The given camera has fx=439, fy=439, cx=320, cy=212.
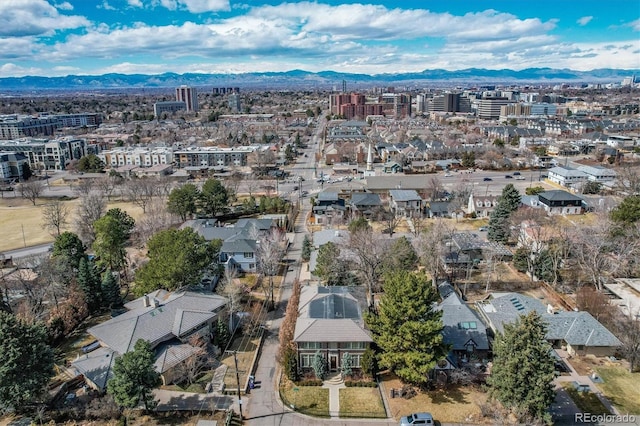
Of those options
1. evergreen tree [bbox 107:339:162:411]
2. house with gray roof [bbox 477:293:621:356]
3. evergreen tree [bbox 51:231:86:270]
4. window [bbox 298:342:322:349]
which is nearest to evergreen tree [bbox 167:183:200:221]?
evergreen tree [bbox 51:231:86:270]

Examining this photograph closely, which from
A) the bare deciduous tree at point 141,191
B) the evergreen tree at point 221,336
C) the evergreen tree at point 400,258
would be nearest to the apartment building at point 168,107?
the bare deciduous tree at point 141,191

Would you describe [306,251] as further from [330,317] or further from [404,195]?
[404,195]

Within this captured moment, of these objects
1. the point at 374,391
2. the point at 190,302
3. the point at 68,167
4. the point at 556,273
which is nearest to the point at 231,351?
the point at 190,302

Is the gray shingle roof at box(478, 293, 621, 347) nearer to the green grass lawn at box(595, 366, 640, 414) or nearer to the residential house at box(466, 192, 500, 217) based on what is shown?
the green grass lawn at box(595, 366, 640, 414)

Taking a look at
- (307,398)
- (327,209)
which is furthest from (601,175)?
(307,398)

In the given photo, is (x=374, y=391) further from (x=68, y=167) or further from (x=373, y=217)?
(x=68, y=167)

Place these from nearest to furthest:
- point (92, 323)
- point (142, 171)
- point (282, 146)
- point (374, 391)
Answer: point (374, 391), point (92, 323), point (142, 171), point (282, 146)

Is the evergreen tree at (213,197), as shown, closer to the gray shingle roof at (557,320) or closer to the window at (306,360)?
the window at (306,360)
